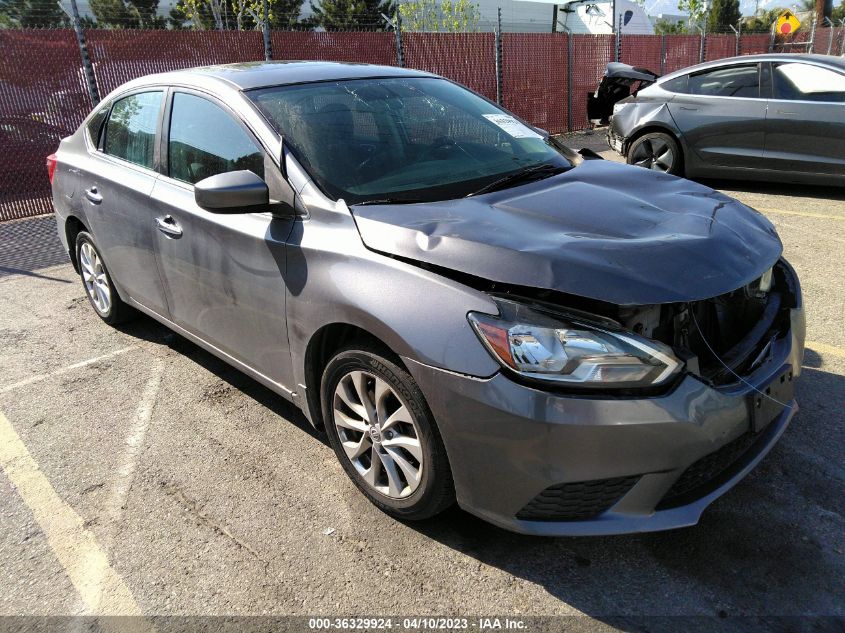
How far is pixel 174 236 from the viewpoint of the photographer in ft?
11.5

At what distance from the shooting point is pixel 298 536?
2699 mm

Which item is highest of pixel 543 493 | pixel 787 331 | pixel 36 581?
pixel 787 331

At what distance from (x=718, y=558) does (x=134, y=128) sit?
3.76 metres

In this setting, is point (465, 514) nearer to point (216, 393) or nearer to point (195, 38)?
point (216, 393)

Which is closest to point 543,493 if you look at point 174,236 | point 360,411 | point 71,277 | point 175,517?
point 360,411

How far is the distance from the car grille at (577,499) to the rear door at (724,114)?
A: 666 cm

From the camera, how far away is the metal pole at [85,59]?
8.81m

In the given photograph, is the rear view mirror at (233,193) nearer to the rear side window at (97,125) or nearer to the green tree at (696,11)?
the rear side window at (97,125)

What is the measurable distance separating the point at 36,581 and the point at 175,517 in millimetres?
531

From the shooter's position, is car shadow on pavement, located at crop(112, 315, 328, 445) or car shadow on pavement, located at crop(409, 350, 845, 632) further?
car shadow on pavement, located at crop(112, 315, 328, 445)

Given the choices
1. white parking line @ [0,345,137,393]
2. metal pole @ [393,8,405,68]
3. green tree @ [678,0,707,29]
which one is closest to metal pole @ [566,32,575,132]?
metal pole @ [393,8,405,68]

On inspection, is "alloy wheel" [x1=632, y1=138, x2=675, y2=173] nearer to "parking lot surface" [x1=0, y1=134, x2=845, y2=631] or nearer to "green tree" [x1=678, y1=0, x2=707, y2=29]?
"parking lot surface" [x1=0, y1=134, x2=845, y2=631]

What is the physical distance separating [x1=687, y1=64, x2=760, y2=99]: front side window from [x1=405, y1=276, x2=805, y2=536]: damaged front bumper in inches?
255

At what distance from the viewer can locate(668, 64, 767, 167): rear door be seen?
7602 millimetres
